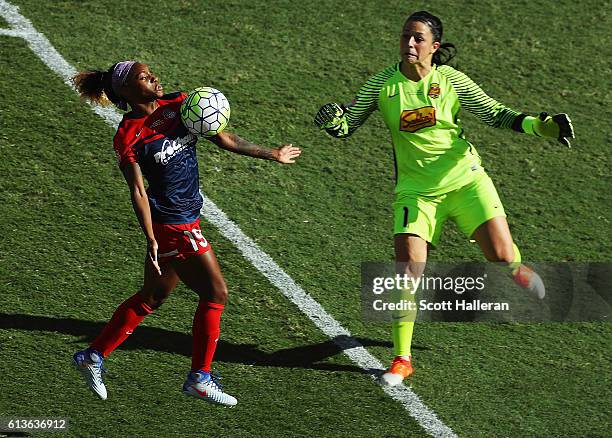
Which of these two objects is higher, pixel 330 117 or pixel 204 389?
pixel 330 117

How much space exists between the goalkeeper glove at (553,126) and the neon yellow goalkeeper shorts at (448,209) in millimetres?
→ 554

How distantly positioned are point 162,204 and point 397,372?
2088 mm

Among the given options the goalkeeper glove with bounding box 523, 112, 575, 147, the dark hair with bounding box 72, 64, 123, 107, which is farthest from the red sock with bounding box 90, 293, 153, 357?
the goalkeeper glove with bounding box 523, 112, 575, 147

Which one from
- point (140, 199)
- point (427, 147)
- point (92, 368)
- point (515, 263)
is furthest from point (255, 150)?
point (515, 263)

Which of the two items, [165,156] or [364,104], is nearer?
[165,156]

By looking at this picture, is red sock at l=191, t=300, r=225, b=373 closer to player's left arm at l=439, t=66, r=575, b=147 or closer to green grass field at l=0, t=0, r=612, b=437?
green grass field at l=0, t=0, r=612, b=437

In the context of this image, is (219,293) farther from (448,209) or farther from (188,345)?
(448,209)

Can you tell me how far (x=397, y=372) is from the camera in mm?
9086

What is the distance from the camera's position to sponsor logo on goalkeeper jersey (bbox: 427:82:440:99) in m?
9.20

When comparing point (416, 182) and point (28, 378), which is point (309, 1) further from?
point (28, 378)

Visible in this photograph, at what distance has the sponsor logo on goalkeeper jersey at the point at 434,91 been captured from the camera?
920 cm

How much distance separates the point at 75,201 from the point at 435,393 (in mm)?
3734

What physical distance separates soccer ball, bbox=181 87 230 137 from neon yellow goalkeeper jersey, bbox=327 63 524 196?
49.9 inches

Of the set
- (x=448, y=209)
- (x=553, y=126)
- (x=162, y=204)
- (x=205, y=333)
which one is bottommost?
(x=205, y=333)
